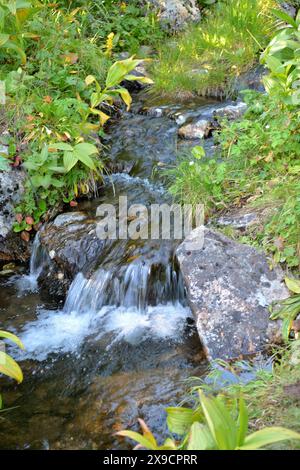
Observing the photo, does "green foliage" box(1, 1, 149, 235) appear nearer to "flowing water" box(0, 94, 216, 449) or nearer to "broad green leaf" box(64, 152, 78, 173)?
"broad green leaf" box(64, 152, 78, 173)

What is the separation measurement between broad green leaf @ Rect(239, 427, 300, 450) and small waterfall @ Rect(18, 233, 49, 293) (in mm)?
3197

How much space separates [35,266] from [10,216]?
1.98 feet

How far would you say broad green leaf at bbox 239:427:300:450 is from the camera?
2.02m

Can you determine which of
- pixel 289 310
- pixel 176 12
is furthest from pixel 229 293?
pixel 176 12

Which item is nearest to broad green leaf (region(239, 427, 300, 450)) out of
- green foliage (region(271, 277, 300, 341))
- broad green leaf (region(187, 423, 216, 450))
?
broad green leaf (region(187, 423, 216, 450))

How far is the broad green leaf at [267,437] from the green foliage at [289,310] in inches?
54.2

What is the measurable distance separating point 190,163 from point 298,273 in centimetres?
161

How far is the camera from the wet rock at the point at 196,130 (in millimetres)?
5925

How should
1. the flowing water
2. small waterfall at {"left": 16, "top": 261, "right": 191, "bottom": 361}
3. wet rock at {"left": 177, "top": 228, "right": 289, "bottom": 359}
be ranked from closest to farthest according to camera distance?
the flowing water
wet rock at {"left": 177, "top": 228, "right": 289, "bottom": 359}
small waterfall at {"left": 16, "top": 261, "right": 191, "bottom": 361}

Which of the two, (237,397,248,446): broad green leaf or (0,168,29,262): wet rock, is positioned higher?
(237,397,248,446): broad green leaf

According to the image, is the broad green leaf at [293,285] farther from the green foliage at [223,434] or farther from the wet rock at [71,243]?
the wet rock at [71,243]

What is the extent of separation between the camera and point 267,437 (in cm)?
205

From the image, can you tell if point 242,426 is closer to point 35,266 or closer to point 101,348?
point 101,348
